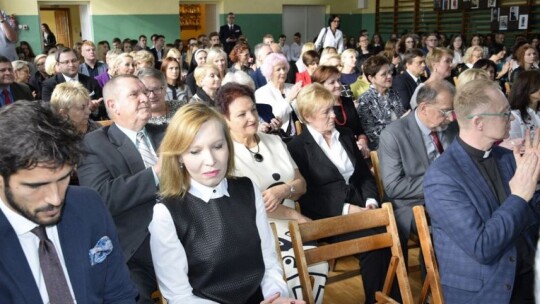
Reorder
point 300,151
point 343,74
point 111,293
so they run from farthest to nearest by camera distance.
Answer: point 343,74
point 300,151
point 111,293

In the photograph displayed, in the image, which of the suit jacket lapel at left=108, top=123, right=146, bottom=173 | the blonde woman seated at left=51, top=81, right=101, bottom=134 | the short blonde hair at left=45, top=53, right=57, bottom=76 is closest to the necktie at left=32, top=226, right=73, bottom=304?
the suit jacket lapel at left=108, top=123, right=146, bottom=173

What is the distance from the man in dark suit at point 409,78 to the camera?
5.59m

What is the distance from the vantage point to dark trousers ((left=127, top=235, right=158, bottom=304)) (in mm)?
2330

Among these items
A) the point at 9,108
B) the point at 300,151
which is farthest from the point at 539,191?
the point at 9,108

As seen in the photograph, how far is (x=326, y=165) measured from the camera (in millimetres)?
3174

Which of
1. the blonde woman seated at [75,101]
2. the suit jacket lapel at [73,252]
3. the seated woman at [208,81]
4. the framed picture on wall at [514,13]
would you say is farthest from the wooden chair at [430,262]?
the framed picture on wall at [514,13]

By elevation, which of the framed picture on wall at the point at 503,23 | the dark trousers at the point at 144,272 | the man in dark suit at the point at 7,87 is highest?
the framed picture on wall at the point at 503,23

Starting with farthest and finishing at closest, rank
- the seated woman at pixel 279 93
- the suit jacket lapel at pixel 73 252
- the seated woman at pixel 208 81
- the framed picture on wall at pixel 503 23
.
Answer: the framed picture on wall at pixel 503 23 < the seated woman at pixel 279 93 < the seated woman at pixel 208 81 < the suit jacket lapel at pixel 73 252

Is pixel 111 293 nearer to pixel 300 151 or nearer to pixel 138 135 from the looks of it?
pixel 138 135

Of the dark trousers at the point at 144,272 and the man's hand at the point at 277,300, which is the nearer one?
the man's hand at the point at 277,300

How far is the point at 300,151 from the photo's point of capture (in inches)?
127

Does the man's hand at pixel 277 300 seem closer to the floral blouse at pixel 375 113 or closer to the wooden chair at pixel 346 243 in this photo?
the wooden chair at pixel 346 243

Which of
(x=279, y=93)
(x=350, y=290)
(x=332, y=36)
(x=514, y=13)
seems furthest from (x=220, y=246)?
(x=514, y=13)

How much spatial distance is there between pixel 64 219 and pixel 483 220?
155 cm
